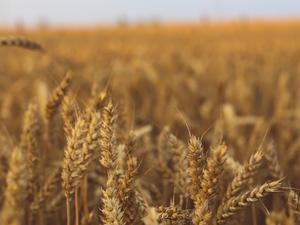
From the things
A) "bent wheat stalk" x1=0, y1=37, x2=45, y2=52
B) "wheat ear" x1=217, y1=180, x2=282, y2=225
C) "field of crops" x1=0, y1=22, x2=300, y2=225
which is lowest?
"wheat ear" x1=217, y1=180, x2=282, y2=225

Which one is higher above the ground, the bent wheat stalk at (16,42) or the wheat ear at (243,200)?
the bent wheat stalk at (16,42)

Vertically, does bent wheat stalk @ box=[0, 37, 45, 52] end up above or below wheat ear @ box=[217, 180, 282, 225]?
above

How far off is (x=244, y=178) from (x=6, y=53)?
18.1 ft

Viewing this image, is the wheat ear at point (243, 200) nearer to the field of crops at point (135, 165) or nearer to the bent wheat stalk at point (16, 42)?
the field of crops at point (135, 165)

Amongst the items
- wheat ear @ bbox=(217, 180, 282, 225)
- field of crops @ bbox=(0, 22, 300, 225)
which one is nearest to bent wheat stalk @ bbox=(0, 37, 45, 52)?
field of crops @ bbox=(0, 22, 300, 225)

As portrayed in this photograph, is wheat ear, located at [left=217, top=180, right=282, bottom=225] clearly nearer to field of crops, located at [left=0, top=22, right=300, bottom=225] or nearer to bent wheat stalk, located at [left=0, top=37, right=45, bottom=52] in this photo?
field of crops, located at [left=0, top=22, right=300, bottom=225]

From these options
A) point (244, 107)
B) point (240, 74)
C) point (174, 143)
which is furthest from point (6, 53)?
point (174, 143)

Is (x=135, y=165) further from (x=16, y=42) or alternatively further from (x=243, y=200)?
(x=16, y=42)

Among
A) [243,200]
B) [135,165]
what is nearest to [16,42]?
[135,165]

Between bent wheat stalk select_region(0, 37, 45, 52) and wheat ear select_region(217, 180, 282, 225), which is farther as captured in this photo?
bent wheat stalk select_region(0, 37, 45, 52)

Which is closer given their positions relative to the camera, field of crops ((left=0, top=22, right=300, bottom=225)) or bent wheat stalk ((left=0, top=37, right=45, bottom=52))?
field of crops ((left=0, top=22, right=300, bottom=225))

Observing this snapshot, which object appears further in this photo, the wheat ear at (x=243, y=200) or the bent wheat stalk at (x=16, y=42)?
the bent wheat stalk at (x=16, y=42)

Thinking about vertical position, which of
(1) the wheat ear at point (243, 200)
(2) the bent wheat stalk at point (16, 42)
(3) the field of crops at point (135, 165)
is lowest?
(1) the wheat ear at point (243, 200)

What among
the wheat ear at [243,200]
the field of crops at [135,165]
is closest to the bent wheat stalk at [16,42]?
the field of crops at [135,165]
